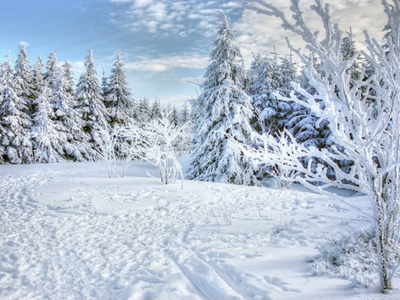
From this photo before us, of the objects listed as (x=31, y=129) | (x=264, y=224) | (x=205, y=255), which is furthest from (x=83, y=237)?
(x=31, y=129)

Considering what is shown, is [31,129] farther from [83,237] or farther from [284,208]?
[284,208]

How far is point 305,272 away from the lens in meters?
3.24

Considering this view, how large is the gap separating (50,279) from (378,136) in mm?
4221

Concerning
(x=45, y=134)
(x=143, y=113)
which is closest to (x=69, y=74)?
(x=45, y=134)

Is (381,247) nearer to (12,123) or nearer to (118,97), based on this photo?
(12,123)

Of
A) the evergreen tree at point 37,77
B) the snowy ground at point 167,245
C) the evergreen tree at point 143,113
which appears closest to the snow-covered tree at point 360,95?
the snowy ground at point 167,245

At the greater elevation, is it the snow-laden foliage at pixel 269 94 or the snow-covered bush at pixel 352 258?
the snow-laden foliage at pixel 269 94

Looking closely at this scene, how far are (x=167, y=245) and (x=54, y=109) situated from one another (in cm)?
2197

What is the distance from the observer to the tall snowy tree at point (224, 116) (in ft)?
44.1

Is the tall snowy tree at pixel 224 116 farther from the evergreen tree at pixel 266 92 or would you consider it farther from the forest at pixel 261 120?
the evergreen tree at pixel 266 92

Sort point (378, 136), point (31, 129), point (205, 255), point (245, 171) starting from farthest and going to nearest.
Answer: point (31, 129)
point (245, 171)
point (205, 255)
point (378, 136)

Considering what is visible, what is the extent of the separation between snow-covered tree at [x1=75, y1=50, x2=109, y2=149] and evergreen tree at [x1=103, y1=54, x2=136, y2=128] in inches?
40.9

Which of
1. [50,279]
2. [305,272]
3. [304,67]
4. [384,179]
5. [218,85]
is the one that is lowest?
[50,279]

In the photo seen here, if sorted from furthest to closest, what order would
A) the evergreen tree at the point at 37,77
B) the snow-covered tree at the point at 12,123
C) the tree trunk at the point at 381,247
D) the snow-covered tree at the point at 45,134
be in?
the evergreen tree at the point at 37,77 < the snow-covered tree at the point at 45,134 < the snow-covered tree at the point at 12,123 < the tree trunk at the point at 381,247
